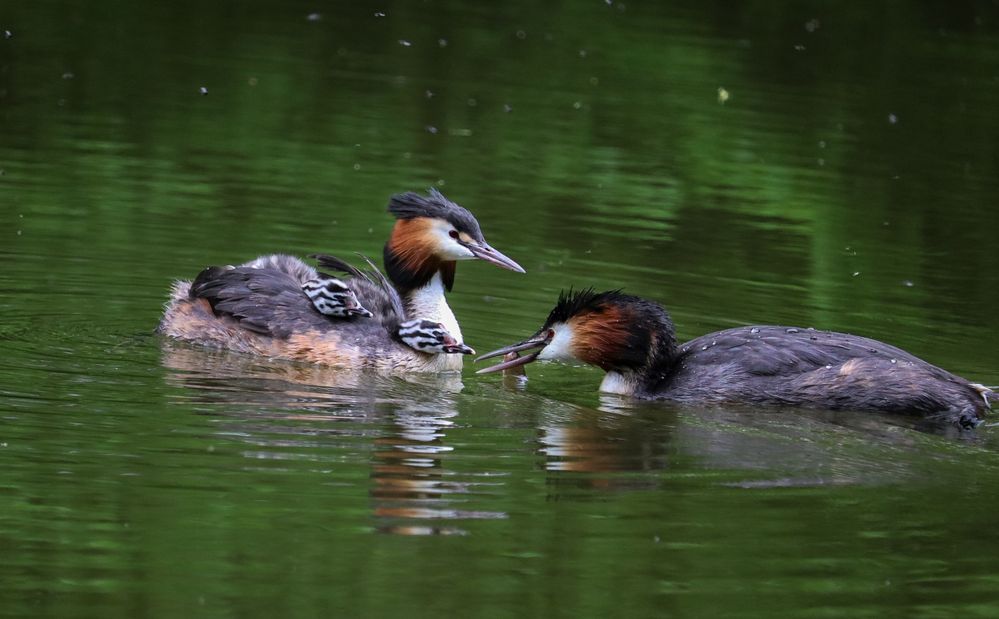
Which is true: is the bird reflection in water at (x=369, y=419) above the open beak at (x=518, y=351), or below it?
below

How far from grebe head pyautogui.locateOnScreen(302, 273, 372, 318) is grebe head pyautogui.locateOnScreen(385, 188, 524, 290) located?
2.14ft

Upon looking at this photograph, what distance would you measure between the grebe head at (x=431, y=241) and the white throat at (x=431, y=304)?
4 centimetres

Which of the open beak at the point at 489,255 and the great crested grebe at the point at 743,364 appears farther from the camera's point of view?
the open beak at the point at 489,255

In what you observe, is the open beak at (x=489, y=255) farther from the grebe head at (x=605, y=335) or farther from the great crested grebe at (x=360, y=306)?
the grebe head at (x=605, y=335)

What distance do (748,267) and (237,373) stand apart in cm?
488

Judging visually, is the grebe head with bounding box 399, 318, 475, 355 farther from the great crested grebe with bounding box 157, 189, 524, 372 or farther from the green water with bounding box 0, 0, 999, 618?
the green water with bounding box 0, 0, 999, 618

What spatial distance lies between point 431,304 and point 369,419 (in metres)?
2.10

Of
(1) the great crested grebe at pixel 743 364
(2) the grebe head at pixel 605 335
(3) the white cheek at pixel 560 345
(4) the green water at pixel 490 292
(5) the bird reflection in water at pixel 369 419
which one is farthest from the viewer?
(3) the white cheek at pixel 560 345

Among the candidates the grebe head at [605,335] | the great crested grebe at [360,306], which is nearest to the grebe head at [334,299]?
the great crested grebe at [360,306]

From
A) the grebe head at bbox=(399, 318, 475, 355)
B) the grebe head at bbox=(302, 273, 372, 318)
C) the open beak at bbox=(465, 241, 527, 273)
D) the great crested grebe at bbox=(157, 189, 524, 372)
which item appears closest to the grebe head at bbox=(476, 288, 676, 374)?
the grebe head at bbox=(399, 318, 475, 355)

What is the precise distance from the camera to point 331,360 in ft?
31.7

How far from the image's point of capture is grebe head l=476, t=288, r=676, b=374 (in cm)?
955

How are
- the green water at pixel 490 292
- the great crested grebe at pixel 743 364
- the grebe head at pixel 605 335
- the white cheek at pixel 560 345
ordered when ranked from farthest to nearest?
the white cheek at pixel 560 345, the grebe head at pixel 605 335, the great crested grebe at pixel 743 364, the green water at pixel 490 292

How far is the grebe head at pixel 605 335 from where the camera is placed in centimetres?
955
